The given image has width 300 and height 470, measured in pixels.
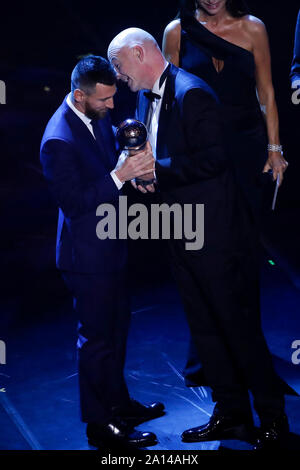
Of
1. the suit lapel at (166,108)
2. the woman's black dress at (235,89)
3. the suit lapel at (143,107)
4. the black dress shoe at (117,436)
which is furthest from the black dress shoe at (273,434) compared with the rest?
the suit lapel at (143,107)

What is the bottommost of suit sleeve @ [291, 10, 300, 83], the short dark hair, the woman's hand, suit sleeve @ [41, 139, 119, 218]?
suit sleeve @ [41, 139, 119, 218]

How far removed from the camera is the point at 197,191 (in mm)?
2348

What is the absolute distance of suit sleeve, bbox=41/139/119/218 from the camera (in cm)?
230

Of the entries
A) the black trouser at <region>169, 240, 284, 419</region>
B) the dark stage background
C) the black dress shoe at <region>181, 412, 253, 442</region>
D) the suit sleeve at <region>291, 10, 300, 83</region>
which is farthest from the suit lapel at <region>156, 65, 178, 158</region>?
the dark stage background

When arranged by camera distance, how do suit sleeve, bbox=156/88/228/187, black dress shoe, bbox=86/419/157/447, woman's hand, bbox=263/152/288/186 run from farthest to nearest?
woman's hand, bbox=263/152/288/186 → black dress shoe, bbox=86/419/157/447 → suit sleeve, bbox=156/88/228/187

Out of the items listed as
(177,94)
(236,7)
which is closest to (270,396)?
(177,94)

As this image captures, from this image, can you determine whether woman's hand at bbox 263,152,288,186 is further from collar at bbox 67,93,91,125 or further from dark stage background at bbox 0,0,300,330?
dark stage background at bbox 0,0,300,330

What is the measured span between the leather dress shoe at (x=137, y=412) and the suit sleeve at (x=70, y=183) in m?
0.87

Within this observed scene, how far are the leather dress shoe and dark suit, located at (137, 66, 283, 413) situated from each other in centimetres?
31

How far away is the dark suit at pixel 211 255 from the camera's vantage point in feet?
7.44

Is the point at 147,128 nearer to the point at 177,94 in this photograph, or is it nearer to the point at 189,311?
the point at 177,94

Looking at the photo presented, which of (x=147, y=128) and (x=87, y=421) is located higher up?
(x=147, y=128)

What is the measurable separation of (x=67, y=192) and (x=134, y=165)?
261 millimetres

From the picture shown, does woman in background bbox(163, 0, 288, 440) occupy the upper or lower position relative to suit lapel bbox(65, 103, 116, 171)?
upper
